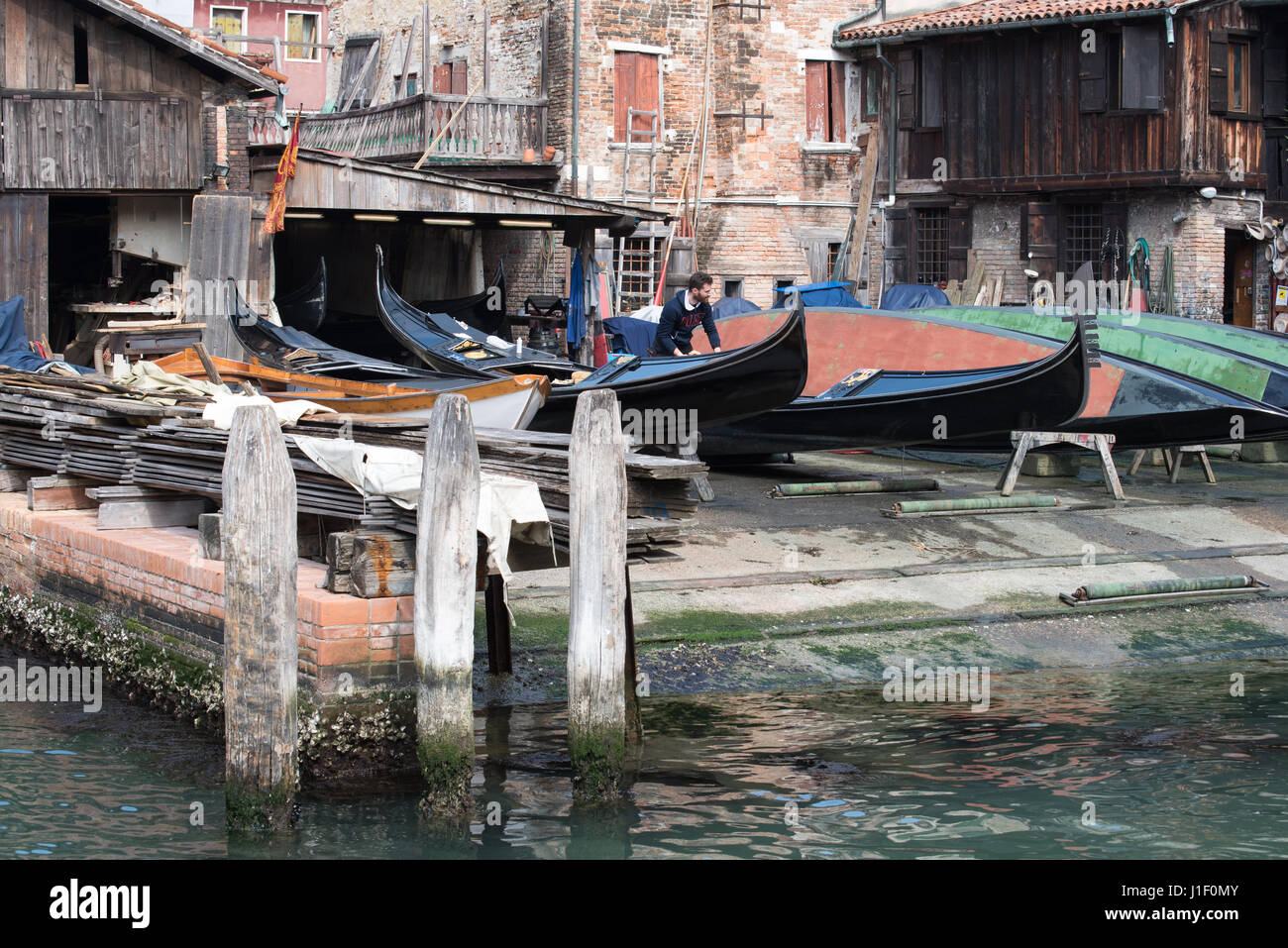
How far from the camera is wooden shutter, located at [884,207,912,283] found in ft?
80.5

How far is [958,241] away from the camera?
23594mm

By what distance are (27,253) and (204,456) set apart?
8487 millimetres

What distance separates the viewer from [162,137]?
52.3 feet

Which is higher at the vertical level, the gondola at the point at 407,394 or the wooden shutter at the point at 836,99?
the wooden shutter at the point at 836,99

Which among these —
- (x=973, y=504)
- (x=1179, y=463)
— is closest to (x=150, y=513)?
(x=973, y=504)

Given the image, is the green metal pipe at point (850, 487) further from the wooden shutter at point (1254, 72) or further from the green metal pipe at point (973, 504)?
the wooden shutter at point (1254, 72)

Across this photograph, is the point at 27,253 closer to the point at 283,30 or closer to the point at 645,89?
the point at 645,89

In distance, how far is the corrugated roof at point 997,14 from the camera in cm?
2072

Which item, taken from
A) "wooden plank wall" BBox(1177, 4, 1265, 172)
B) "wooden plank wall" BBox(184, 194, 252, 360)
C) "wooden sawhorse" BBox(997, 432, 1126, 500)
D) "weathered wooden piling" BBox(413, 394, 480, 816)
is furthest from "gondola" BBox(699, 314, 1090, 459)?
"wooden plank wall" BBox(1177, 4, 1265, 172)

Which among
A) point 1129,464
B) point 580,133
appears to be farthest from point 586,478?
point 580,133

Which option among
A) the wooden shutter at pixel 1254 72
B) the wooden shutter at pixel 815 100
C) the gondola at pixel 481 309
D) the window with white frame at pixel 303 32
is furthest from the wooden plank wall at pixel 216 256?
the window with white frame at pixel 303 32

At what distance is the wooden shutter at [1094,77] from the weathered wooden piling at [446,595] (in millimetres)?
17257

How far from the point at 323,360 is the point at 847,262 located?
39.3 feet

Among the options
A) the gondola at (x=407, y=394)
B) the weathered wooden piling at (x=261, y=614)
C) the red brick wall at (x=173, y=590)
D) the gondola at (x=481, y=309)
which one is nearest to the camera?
the weathered wooden piling at (x=261, y=614)
